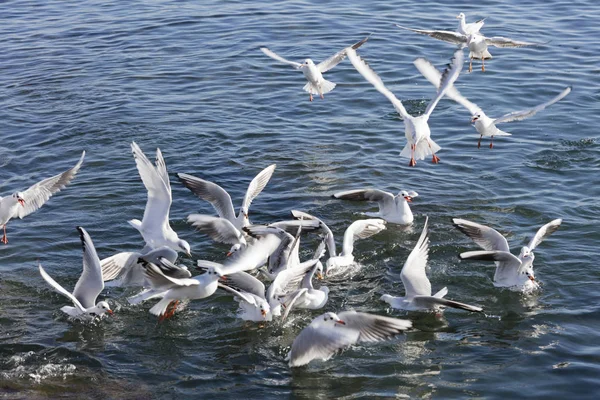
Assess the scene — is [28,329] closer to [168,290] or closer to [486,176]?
[168,290]

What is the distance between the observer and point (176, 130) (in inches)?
725

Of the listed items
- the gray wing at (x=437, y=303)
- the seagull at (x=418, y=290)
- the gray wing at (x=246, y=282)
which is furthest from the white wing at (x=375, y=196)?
the gray wing at (x=437, y=303)

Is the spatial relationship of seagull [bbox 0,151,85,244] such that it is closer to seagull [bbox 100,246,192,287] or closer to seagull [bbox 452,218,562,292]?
seagull [bbox 100,246,192,287]

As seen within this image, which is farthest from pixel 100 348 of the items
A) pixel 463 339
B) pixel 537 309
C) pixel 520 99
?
pixel 520 99

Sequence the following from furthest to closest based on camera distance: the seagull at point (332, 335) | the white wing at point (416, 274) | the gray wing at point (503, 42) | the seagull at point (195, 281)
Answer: the gray wing at point (503, 42) → the white wing at point (416, 274) → the seagull at point (195, 281) → the seagull at point (332, 335)

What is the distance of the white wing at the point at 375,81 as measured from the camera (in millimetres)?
15289

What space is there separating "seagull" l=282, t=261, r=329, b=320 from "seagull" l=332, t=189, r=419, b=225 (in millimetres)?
2535

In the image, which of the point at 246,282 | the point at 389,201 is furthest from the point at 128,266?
the point at 389,201

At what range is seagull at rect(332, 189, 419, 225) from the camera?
14039mm

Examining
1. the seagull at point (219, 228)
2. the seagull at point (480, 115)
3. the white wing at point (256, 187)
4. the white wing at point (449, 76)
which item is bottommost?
the seagull at point (219, 228)

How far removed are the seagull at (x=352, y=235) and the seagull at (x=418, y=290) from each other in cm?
107

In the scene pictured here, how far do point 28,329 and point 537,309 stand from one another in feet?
20.8

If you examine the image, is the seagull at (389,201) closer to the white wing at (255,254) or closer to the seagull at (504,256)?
the seagull at (504,256)

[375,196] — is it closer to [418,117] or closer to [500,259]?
[418,117]
